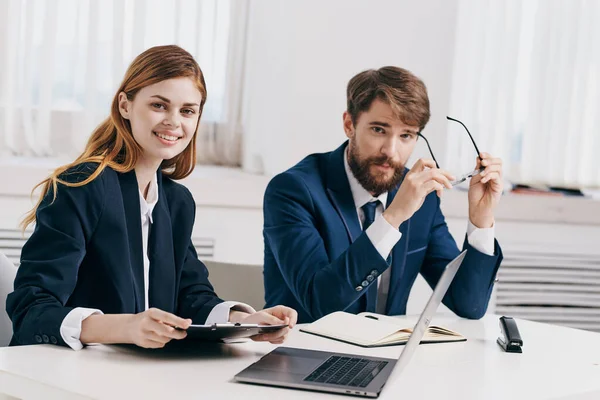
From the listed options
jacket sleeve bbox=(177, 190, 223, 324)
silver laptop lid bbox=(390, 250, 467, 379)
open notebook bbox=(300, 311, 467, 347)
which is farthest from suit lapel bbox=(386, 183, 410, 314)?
silver laptop lid bbox=(390, 250, 467, 379)

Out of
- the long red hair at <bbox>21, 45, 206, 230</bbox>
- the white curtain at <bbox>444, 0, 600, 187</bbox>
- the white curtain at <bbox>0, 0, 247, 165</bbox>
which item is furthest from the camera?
the white curtain at <bbox>444, 0, 600, 187</bbox>

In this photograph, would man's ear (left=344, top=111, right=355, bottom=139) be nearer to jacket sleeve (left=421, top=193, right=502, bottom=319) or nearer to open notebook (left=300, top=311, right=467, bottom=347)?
jacket sleeve (left=421, top=193, right=502, bottom=319)

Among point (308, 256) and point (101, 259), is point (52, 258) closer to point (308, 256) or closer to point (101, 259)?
point (101, 259)

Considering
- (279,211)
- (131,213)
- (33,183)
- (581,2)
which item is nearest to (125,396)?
(131,213)

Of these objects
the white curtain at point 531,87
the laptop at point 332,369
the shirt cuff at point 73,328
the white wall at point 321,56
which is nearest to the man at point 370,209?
the laptop at point 332,369

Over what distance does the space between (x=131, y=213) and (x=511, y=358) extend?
84 cm

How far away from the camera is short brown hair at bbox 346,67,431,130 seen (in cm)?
236

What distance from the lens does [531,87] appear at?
12.7 feet

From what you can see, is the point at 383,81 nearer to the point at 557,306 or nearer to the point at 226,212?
the point at 226,212

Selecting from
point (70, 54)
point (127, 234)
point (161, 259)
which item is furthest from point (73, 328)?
point (70, 54)

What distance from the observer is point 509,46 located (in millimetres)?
3846

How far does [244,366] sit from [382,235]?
0.72m

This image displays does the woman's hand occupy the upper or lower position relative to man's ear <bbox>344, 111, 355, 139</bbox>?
lower

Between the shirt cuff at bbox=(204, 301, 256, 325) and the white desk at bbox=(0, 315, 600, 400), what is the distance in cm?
12
